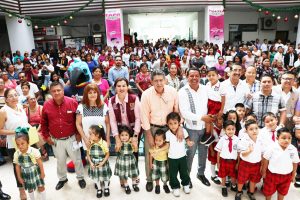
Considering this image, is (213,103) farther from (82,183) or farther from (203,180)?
(82,183)

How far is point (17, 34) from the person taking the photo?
11836 mm

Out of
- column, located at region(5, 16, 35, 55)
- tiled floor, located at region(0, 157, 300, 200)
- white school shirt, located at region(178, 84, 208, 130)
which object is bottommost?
tiled floor, located at region(0, 157, 300, 200)

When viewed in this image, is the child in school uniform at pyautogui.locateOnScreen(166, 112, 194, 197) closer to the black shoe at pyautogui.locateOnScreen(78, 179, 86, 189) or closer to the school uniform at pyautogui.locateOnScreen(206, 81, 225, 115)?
the school uniform at pyautogui.locateOnScreen(206, 81, 225, 115)

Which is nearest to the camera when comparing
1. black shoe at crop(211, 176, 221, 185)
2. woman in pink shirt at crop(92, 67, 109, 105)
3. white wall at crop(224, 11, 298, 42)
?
black shoe at crop(211, 176, 221, 185)

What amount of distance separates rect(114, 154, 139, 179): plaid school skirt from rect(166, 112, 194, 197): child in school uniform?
48 cm

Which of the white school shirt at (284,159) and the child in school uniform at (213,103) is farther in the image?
the child in school uniform at (213,103)

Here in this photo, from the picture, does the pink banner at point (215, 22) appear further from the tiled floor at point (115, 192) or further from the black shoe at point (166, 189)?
the black shoe at point (166, 189)

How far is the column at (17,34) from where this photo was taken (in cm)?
1164

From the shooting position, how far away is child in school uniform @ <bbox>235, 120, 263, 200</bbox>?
2.77 metres

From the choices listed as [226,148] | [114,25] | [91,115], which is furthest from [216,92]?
[114,25]

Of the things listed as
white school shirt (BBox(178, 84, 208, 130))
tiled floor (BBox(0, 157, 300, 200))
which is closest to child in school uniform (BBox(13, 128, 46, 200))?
tiled floor (BBox(0, 157, 300, 200))

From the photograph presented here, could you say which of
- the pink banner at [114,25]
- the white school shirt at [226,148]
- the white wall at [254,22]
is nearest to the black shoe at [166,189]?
the white school shirt at [226,148]

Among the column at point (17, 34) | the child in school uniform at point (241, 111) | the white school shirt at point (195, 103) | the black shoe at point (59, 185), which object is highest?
the column at point (17, 34)

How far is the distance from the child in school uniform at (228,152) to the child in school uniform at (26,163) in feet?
7.03
